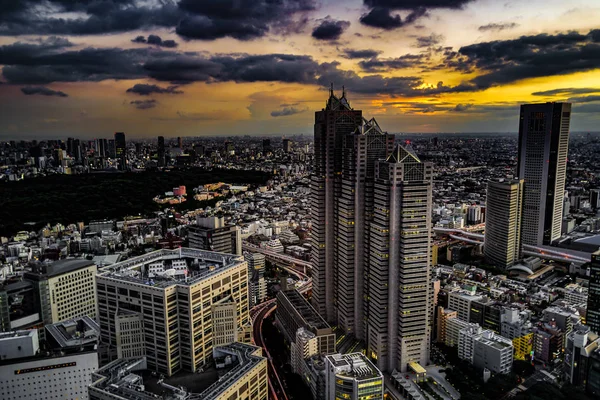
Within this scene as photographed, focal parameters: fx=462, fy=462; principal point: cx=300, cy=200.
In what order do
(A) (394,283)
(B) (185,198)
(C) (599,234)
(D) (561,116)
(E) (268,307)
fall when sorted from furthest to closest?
(B) (185,198), (C) (599,234), (D) (561,116), (E) (268,307), (A) (394,283)

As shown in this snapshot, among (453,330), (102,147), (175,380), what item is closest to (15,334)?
(175,380)

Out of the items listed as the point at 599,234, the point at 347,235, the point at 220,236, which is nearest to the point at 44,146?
the point at 220,236

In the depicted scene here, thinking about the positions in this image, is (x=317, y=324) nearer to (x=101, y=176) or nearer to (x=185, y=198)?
(x=185, y=198)

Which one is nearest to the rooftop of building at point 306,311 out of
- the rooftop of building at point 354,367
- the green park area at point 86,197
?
the rooftop of building at point 354,367

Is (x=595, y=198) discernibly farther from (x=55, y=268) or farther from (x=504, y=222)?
(x=55, y=268)

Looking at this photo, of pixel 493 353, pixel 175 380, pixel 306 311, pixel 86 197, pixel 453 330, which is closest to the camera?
pixel 175 380

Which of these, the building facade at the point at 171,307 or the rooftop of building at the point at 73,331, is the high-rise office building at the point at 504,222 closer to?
the building facade at the point at 171,307
